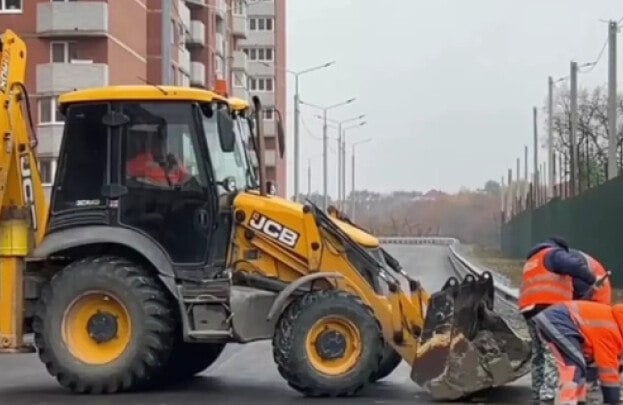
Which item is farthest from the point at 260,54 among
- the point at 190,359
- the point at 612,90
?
the point at 190,359

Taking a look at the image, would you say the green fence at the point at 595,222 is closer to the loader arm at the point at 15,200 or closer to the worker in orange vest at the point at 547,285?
the worker in orange vest at the point at 547,285

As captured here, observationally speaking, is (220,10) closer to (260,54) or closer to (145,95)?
(260,54)

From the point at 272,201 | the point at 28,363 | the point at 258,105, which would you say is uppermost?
the point at 258,105

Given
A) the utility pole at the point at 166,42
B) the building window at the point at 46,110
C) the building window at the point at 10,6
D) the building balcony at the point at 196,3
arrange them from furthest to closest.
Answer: the building balcony at the point at 196,3 → the building window at the point at 10,6 → the building window at the point at 46,110 → the utility pole at the point at 166,42

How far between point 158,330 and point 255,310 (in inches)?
39.7

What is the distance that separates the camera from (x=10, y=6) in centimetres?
5681

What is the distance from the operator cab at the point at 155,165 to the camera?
1396cm

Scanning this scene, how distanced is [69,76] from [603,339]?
46902mm

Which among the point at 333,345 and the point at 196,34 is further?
the point at 196,34

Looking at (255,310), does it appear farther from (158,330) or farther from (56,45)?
(56,45)

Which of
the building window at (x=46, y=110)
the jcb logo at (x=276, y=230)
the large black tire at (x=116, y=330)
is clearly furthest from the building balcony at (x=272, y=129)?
the building window at (x=46, y=110)

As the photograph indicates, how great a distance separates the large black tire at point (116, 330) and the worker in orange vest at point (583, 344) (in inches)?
165

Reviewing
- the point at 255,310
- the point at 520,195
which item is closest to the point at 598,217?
the point at 255,310

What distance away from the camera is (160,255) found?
13.9 meters
